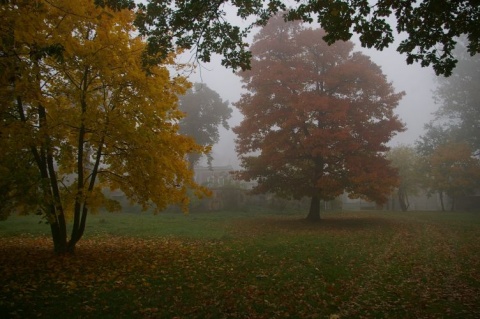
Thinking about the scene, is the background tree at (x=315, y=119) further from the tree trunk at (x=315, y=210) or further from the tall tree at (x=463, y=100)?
the tall tree at (x=463, y=100)

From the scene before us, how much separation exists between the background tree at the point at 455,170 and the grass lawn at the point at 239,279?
74.6 ft

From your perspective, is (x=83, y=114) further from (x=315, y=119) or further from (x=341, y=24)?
(x=315, y=119)

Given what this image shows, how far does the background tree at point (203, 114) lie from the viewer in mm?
44344

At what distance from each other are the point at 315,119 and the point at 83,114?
1490 cm

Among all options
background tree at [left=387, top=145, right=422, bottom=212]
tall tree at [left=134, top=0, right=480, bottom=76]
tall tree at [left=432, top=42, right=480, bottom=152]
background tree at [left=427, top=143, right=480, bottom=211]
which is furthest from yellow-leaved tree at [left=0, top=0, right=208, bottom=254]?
tall tree at [left=432, top=42, right=480, bottom=152]

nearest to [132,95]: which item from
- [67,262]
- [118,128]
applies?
[118,128]

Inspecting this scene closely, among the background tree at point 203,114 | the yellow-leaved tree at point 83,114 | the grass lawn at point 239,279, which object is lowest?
the grass lawn at point 239,279

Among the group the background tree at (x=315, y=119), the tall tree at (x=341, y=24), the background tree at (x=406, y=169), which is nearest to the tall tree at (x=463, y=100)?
the background tree at (x=406, y=169)

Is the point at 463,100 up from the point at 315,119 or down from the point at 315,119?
up

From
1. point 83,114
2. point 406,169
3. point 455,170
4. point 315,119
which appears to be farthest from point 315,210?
point 406,169

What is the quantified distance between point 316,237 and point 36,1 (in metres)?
12.7

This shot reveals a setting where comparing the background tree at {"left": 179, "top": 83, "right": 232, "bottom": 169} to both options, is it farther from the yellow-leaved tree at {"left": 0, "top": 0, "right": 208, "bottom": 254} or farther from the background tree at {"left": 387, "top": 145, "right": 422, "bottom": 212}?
the yellow-leaved tree at {"left": 0, "top": 0, "right": 208, "bottom": 254}

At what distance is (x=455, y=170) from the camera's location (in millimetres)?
31844

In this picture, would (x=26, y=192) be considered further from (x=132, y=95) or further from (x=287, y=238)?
(x=287, y=238)
